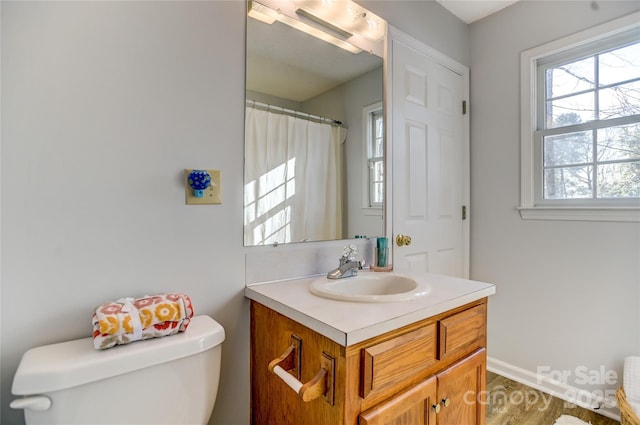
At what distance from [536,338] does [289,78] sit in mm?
2095

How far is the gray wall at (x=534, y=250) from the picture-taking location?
171 cm

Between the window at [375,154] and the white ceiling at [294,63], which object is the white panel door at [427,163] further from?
the white ceiling at [294,63]

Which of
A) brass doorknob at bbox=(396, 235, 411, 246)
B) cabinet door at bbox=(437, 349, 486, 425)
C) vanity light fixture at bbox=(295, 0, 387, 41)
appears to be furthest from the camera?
brass doorknob at bbox=(396, 235, 411, 246)

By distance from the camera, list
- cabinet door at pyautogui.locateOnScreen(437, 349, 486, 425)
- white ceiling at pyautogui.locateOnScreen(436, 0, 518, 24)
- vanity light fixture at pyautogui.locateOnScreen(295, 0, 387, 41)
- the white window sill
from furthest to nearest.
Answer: white ceiling at pyautogui.locateOnScreen(436, 0, 518, 24)
the white window sill
vanity light fixture at pyautogui.locateOnScreen(295, 0, 387, 41)
cabinet door at pyautogui.locateOnScreen(437, 349, 486, 425)

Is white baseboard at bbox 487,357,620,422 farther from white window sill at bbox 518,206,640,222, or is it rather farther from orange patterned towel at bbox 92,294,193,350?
orange patterned towel at bbox 92,294,193,350

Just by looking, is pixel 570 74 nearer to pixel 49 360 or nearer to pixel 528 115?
pixel 528 115

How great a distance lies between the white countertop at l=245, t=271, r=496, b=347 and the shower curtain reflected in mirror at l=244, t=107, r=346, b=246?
0.76 ft

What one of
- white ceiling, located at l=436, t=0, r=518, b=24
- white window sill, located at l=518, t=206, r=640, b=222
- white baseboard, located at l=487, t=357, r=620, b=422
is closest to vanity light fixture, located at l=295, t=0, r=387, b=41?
white ceiling, located at l=436, t=0, r=518, b=24

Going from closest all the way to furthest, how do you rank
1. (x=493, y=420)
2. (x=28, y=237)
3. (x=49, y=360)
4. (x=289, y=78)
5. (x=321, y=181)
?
1. (x=49, y=360)
2. (x=28, y=237)
3. (x=289, y=78)
4. (x=321, y=181)
5. (x=493, y=420)

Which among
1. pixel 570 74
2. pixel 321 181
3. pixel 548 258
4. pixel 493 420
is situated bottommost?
pixel 493 420

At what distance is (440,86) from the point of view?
207 cm

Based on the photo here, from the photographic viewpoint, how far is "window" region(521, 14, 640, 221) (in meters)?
1.70

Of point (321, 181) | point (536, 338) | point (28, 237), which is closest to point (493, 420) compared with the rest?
point (536, 338)

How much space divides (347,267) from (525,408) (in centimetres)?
139
